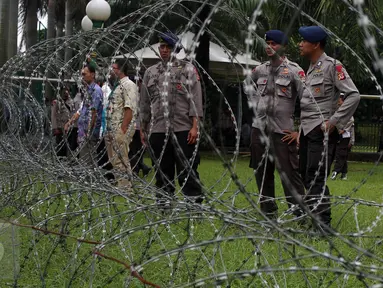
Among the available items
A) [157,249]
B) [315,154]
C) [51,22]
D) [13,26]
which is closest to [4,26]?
[13,26]

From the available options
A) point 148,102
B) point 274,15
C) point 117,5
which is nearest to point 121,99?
point 148,102

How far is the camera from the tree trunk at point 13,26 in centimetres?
1476

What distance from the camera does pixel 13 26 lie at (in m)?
15.1

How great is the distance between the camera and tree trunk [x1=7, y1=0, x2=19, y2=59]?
48.4ft

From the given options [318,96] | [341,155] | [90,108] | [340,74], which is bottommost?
[341,155]

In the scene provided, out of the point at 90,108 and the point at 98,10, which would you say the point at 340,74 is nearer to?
the point at 90,108

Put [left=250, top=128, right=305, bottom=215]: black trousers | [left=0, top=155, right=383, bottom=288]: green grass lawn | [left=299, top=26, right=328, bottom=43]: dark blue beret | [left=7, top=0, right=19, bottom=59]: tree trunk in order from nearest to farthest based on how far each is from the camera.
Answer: [left=0, top=155, right=383, bottom=288]: green grass lawn, [left=299, top=26, right=328, bottom=43]: dark blue beret, [left=250, top=128, right=305, bottom=215]: black trousers, [left=7, top=0, right=19, bottom=59]: tree trunk

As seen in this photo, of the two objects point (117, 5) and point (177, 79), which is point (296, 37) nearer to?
point (117, 5)

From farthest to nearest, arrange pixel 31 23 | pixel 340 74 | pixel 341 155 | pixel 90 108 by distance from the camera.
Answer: pixel 31 23
pixel 341 155
pixel 90 108
pixel 340 74

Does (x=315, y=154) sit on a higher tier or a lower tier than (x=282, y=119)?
lower

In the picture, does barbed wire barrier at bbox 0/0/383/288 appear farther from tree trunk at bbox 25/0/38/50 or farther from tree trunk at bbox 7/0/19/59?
tree trunk at bbox 25/0/38/50

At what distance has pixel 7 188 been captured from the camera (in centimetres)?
676

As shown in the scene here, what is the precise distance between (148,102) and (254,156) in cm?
107

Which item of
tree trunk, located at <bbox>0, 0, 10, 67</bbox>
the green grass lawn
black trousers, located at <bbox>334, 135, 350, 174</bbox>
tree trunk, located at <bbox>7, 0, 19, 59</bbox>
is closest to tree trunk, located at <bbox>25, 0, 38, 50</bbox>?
tree trunk, located at <bbox>7, 0, 19, 59</bbox>
